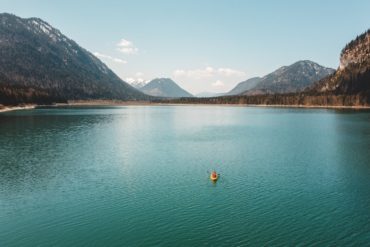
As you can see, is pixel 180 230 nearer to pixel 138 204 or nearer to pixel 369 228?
pixel 138 204

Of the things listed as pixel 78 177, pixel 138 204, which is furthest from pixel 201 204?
pixel 78 177

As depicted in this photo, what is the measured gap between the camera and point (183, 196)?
47031mm

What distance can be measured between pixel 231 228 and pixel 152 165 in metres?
35.3

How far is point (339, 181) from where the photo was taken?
54.7 meters

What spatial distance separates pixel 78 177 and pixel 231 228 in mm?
32976

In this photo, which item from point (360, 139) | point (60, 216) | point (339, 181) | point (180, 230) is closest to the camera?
point (180, 230)

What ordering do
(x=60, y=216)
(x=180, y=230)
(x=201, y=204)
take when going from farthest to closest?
1. (x=201, y=204)
2. (x=60, y=216)
3. (x=180, y=230)

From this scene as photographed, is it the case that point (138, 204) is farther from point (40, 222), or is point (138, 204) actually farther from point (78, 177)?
point (78, 177)

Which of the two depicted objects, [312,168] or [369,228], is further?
[312,168]

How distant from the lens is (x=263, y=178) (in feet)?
187

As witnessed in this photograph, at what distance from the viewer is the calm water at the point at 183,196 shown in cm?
3409

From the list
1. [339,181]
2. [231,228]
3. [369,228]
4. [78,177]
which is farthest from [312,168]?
[78,177]

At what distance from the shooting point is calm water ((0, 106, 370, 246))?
34.1 m

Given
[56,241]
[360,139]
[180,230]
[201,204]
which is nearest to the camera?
[56,241]
